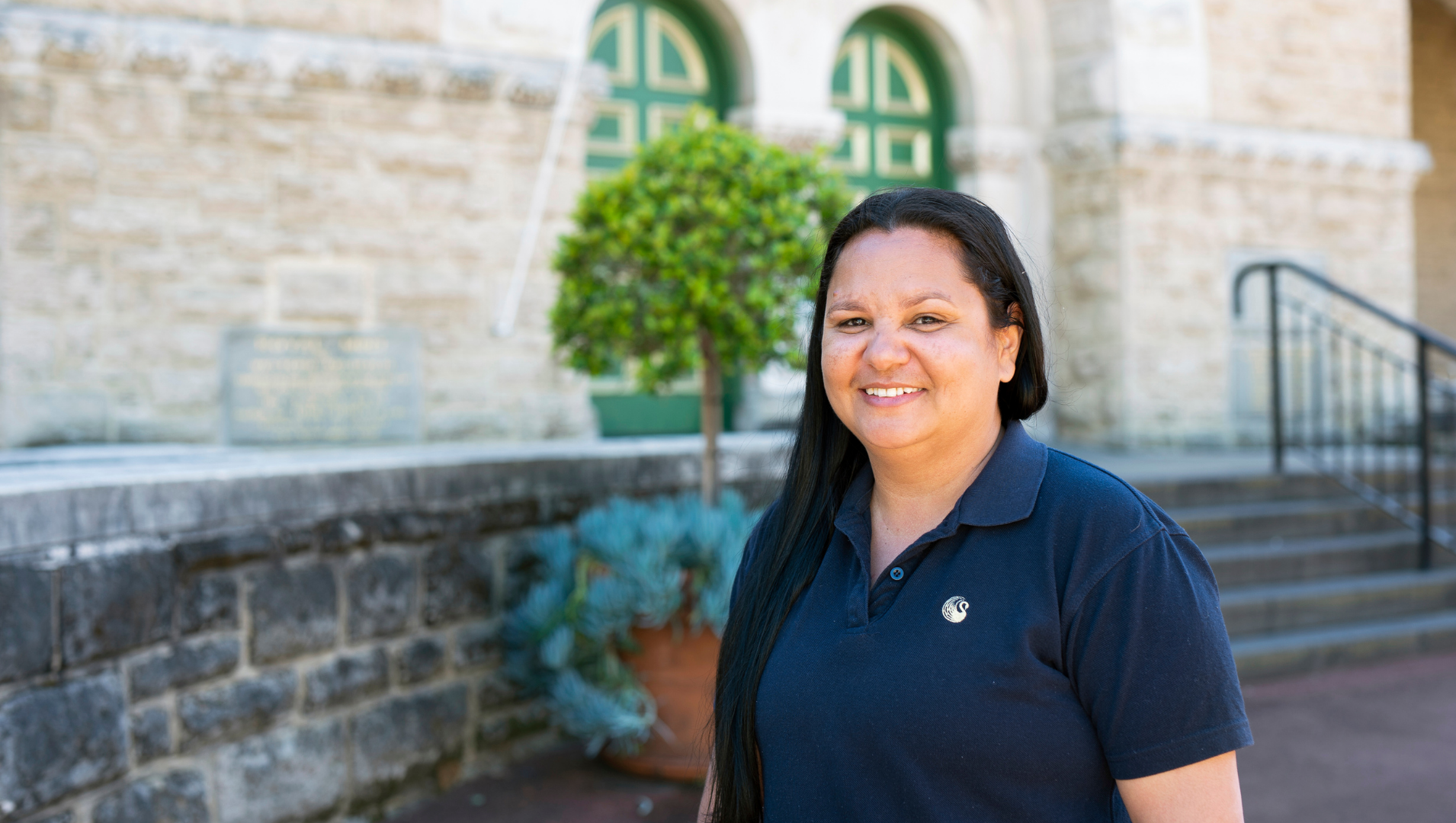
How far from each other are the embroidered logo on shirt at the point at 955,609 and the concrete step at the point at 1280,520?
14.7ft

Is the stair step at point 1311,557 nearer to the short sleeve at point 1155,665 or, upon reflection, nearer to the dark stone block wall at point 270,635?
the dark stone block wall at point 270,635

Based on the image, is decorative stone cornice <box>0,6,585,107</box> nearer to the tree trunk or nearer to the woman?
the tree trunk

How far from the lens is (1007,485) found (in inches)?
57.8

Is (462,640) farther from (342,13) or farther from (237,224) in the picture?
(342,13)

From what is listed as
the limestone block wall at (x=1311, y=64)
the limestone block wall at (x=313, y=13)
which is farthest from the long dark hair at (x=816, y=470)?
the limestone block wall at (x=1311, y=64)

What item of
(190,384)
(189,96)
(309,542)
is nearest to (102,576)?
(309,542)

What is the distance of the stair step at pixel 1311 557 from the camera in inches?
215

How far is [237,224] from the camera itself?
5.51 m

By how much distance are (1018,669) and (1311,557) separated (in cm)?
498

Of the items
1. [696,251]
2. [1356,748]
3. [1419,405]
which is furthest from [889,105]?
[1356,748]

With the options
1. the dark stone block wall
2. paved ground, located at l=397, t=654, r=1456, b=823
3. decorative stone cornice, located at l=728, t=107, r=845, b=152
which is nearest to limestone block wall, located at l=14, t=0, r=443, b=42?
decorative stone cornice, located at l=728, t=107, r=845, b=152

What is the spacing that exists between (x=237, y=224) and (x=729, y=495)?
2.84 m

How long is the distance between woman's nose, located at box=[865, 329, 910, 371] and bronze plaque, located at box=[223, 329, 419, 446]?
4617 millimetres

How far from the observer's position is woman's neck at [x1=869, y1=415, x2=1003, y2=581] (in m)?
1.57
